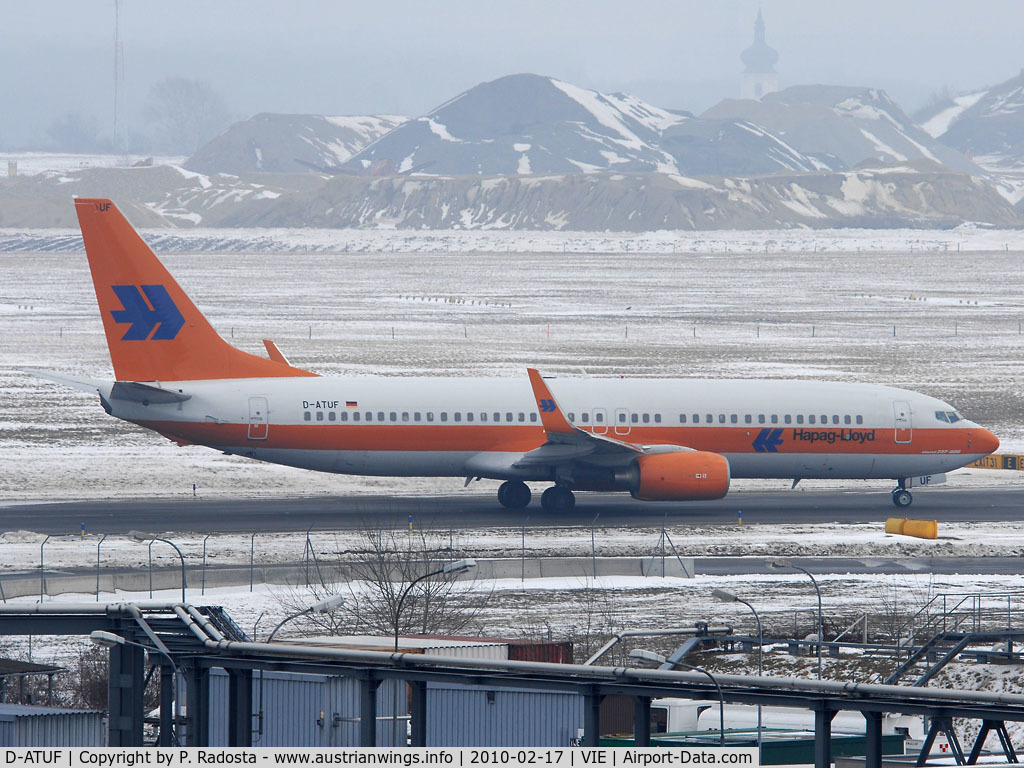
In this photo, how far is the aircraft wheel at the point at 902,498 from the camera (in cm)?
5184

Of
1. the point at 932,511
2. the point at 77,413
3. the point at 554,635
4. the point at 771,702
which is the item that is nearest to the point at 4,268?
the point at 77,413

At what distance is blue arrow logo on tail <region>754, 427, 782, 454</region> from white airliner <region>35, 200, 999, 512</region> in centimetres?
3

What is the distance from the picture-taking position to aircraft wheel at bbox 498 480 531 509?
5069cm

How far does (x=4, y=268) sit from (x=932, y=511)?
15711 centimetres

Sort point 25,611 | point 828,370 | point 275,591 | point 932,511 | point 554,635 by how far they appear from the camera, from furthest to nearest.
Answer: point 828,370, point 932,511, point 275,591, point 554,635, point 25,611

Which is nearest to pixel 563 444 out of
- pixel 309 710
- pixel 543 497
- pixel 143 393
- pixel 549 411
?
pixel 549 411

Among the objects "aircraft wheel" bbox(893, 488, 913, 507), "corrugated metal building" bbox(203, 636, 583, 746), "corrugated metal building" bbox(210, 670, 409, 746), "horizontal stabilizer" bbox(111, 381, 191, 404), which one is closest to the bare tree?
"corrugated metal building" bbox(210, 670, 409, 746)

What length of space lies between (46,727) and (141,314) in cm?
2907

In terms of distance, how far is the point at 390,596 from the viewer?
1177 inches

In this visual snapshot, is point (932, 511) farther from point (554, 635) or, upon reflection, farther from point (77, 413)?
point (77, 413)

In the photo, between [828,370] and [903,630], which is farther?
[828,370]

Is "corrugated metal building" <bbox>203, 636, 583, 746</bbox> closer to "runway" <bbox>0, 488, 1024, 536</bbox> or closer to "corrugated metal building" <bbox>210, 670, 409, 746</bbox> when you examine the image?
"corrugated metal building" <bbox>210, 670, 409, 746</bbox>

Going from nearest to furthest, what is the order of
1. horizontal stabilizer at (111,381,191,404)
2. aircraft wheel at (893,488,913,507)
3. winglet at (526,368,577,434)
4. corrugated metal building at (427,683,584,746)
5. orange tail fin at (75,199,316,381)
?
corrugated metal building at (427,683,584,746) → horizontal stabilizer at (111,381,191,404) → winglet at (526,368,577,434) → orange tail fin at (75,199,316,381) → aircraft wheel at (893,488,913,507)

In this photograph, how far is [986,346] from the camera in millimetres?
104125
